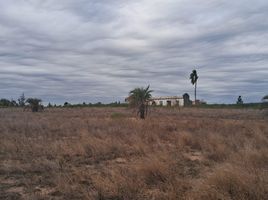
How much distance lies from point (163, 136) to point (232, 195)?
1239cm

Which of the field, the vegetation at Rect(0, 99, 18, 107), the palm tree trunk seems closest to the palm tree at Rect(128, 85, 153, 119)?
the palm tree trunk

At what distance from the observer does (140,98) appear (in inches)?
1569

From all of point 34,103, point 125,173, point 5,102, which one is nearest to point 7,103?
point 5,102

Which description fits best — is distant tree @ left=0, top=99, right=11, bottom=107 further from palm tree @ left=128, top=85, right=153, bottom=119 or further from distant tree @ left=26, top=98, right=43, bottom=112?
palm tree @ left=128, top=85, right=153, bottom=119

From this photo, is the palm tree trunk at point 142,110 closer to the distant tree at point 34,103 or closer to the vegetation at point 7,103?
the distant tree at point 34,103

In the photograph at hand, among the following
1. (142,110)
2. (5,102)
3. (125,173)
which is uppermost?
(5,102)

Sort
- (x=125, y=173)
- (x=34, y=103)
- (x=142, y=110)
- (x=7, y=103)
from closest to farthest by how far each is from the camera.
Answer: (x=125, y=173)
(x=142, y=110)
(x=34, y=103)
(x=7, y=103)

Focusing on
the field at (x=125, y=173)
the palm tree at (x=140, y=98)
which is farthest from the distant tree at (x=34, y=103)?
the field at (x=125, y=173)

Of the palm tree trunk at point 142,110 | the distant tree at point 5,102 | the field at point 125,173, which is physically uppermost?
the distant tree at point 5,102

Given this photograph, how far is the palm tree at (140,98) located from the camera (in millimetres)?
39369

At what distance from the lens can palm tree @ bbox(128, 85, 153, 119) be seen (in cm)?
3937

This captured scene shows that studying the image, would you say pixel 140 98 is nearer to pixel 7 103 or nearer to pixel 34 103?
pixel 34 103

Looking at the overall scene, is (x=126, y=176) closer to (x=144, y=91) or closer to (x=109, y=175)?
(x=109, y=175)

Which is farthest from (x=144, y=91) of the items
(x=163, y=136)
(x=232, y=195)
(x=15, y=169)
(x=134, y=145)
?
(x=232, y=195)
